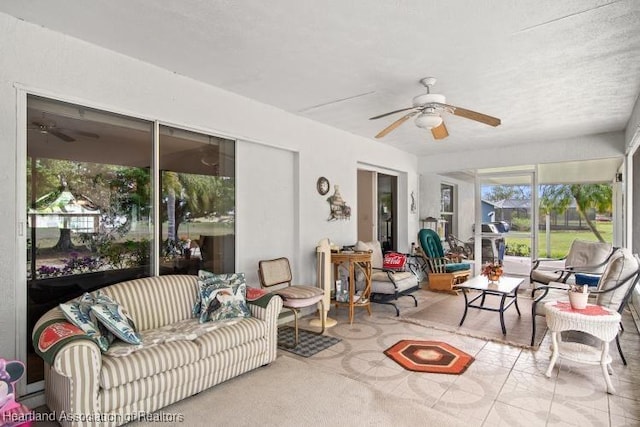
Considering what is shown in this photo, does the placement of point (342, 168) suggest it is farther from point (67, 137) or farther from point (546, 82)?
point (67, 137)

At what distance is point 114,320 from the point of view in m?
2.41

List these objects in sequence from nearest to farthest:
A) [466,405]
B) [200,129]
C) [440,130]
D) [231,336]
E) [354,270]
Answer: [466,405]
[231,336]
[200,129]
[440,130]
[354,270]

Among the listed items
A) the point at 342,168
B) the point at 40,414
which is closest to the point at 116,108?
the point at 40,414

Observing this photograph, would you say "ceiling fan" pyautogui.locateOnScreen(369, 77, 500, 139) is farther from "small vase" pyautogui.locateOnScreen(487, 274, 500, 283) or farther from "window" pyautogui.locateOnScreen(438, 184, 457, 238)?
"window" pyautogui.locateOnScreen(438, 184, 457, 238)

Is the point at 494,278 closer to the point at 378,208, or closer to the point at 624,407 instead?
the point at 624,407

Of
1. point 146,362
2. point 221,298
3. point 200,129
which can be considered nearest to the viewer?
point 146,362

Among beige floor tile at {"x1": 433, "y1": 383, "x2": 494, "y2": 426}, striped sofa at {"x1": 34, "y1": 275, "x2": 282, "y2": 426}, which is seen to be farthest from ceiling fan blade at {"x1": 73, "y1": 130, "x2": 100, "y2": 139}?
beige floor tile at {"x1": 433, "y1": 383, "x2": 494, "y2": 426}

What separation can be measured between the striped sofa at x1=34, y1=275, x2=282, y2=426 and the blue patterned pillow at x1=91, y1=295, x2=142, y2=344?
0.49ft

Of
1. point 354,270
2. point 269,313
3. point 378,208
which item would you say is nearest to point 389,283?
point 354,270

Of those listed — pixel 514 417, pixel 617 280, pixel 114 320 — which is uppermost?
pixel 617 280

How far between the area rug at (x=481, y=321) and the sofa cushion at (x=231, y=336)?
2.17 m

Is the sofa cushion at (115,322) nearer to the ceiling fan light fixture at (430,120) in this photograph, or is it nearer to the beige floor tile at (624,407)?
the ceiling fan light fixture at (430,120)

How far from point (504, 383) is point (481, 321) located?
1690mm

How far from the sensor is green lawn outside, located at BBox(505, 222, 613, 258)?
248 inches
